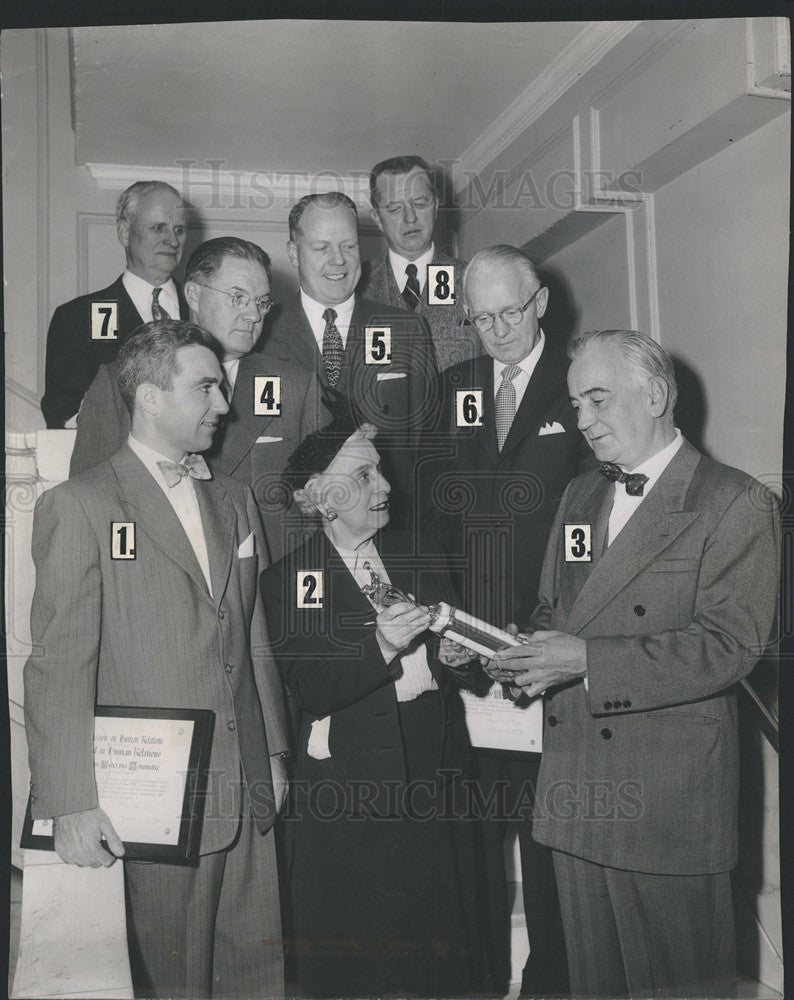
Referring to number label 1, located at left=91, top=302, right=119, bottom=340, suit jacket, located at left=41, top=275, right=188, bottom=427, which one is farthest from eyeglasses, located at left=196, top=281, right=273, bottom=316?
number label 1, located at left=91, top=302, right=119, bottom=340

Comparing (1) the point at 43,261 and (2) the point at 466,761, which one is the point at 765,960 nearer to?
(2) the point at 466,761

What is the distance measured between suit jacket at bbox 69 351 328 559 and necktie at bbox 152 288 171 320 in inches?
7.4

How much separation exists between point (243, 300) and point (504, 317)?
708 mm

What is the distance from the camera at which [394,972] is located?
103 inches

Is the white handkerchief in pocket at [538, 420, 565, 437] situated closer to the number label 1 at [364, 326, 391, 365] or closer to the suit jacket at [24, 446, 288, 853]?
the number label 1 at [364, 326, 391, 365]

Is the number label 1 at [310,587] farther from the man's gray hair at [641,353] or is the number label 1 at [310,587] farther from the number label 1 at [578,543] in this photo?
the man's gray hair at [641,353]

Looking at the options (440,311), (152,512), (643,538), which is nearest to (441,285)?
(440,311)

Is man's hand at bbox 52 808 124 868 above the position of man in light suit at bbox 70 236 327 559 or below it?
below

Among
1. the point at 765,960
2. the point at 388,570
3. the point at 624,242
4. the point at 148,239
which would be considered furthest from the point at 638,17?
the point at 765,960

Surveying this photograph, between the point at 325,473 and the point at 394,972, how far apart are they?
133 centimetres

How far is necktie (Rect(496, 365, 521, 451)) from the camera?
2.67 metres

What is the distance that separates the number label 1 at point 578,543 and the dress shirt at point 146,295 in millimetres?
1202

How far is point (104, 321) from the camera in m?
2.63

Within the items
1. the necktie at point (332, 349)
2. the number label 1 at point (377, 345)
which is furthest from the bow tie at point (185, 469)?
the number label 1 at point (377, 345)
